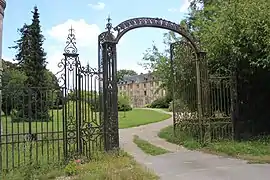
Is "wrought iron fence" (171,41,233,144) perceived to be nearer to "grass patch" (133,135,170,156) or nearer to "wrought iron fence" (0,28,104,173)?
"grass patch" (133,135,170,156)

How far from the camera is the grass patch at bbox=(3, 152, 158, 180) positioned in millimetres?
7551

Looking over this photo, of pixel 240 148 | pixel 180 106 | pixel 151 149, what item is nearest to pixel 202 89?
pixel 180 106

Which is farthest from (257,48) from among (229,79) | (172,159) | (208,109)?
(172,159)

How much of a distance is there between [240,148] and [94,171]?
17.8 feet

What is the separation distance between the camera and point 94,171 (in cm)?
815

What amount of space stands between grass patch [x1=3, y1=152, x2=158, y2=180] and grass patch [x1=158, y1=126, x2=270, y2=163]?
3.65 m

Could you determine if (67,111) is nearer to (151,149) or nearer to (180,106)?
(151,149)

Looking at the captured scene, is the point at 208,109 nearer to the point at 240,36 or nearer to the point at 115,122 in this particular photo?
the point at 240,36

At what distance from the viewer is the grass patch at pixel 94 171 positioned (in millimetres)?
7551

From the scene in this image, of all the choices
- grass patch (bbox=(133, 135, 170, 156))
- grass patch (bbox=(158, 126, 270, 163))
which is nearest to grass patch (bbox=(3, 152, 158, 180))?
grass patch (bbox=(133, 135, 170, 156))

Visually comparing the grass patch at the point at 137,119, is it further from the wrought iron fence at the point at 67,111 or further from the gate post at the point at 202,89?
the wrought iron fence at the point at 67,111

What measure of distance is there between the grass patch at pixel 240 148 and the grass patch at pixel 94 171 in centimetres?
365

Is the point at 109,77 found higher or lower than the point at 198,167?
higher

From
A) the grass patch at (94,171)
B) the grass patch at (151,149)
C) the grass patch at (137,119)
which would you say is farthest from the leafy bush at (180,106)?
the grass patch at (137,119)
